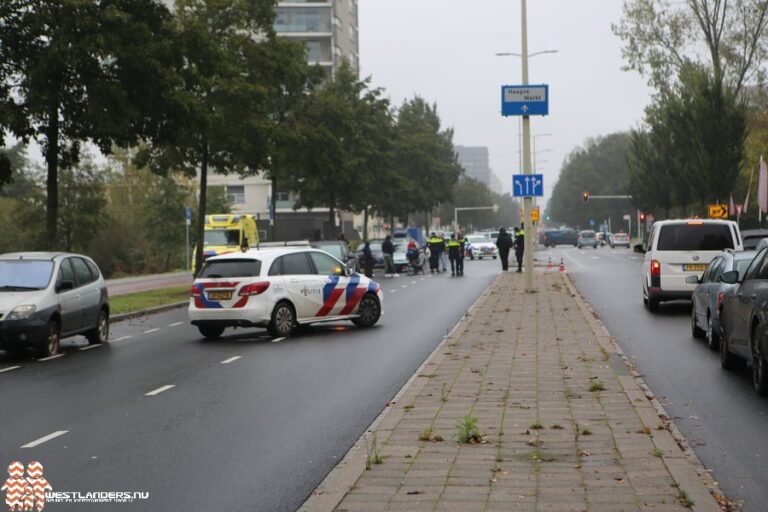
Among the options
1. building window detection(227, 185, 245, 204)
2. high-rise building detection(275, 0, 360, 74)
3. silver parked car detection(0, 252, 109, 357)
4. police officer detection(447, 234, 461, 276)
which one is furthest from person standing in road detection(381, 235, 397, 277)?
building window detection(227, 185, 245, 204)

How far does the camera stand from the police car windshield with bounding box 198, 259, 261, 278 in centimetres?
1925

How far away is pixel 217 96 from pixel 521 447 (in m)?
26.3

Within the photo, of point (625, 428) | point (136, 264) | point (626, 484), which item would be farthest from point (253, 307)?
point (136, 264)

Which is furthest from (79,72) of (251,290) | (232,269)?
(251,290)

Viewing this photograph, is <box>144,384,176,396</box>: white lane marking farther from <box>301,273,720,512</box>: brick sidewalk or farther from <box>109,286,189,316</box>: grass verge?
<box>109,286,189,316</box>: grass verge

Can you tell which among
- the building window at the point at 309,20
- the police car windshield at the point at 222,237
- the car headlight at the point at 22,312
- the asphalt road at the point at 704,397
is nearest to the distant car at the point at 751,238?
the asphalt road at the point at 704,397

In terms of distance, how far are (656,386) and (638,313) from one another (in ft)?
36.8

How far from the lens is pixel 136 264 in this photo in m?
69.4

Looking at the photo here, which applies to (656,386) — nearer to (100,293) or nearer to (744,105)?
(100,293)

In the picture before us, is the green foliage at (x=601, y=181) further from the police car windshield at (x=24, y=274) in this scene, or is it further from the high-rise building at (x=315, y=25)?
the police car windshield at (x=24, y=274)

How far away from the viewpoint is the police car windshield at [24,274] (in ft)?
55.3

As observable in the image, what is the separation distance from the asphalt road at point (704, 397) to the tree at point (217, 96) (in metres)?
11.0

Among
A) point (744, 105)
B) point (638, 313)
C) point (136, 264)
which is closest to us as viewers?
point (638, 313)

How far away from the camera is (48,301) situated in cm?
1664
